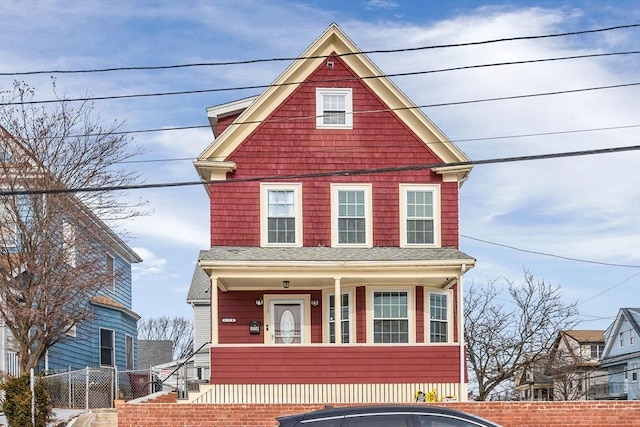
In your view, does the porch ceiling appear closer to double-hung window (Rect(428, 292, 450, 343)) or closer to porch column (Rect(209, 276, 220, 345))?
porch column (Rect(209, 276, 220, 345))

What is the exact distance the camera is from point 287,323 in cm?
2641

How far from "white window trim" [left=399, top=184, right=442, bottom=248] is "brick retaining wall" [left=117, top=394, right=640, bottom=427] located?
6220 millimetres

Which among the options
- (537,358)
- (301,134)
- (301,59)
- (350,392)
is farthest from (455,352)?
(537,358)

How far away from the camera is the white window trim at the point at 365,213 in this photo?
86.2 feet

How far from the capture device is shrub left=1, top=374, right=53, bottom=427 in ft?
71.6

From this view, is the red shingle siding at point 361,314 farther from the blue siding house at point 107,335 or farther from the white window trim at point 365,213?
the blue siding house at point 107,335

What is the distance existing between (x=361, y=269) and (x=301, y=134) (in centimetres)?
441

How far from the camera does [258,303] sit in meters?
26.1

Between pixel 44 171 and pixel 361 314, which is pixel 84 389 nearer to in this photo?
pixel 44 171

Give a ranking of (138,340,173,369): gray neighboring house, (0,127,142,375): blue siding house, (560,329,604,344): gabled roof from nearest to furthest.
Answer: (0,127,142,375): blue siding house
(138,340,173,369): gray neighboring house
(560,329,604,344): gabled roof

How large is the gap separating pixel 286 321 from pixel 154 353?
37.8 m

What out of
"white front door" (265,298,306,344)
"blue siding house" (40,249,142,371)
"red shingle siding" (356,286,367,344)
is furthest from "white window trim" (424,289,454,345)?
"blue siding house" (40,249,142,371)

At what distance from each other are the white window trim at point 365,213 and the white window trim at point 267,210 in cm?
92

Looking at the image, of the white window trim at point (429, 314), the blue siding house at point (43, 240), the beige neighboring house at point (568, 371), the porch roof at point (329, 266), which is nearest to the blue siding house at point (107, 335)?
the blue siding house at point (43, 240)
